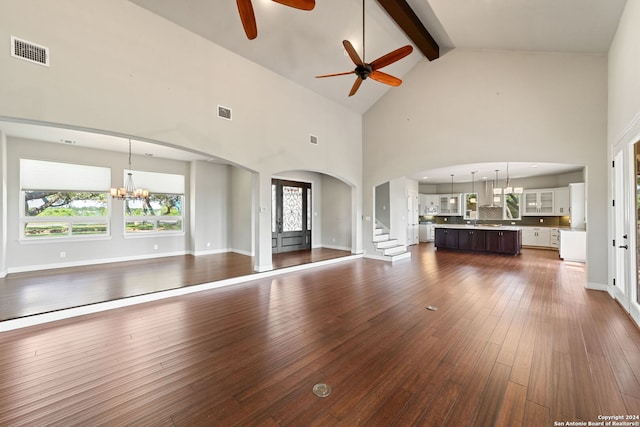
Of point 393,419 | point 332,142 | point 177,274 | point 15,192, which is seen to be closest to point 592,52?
point 332,142

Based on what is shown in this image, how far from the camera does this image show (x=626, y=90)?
3.58 metres

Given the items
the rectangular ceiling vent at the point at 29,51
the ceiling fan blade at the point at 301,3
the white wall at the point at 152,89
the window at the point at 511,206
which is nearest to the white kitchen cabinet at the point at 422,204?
the window at the point at 511,206

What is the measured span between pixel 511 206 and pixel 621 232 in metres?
7.27

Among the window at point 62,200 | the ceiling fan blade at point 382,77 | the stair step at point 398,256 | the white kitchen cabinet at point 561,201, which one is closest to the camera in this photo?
the ceiling fan blade at point 382,77

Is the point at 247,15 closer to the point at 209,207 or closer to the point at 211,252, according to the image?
the point at 209,207

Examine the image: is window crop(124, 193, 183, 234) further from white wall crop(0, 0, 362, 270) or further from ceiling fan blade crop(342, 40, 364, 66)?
ceiling fan blade crop(342, 40, 364, 66)

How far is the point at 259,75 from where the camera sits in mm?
Answer: 5766

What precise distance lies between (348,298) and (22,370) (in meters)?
3.73

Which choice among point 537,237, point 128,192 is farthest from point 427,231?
point 128,192

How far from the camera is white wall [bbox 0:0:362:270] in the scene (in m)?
3.32

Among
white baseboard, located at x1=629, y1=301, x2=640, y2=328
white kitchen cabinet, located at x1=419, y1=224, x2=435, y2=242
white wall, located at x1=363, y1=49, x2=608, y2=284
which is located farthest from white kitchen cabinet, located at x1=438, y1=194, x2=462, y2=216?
white baseboard, located at x1=629, y1=301, x2=640, y2=328

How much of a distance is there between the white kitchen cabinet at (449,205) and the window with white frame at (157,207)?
10.8 meters

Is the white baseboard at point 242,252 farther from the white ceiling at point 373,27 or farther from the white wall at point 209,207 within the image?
the white ceiling at point 373,27

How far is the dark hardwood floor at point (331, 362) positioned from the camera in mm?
1837
